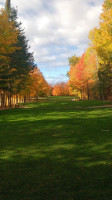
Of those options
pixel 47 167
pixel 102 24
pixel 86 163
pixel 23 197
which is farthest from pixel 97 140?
pixel 102 24

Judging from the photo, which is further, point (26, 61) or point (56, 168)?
point (26, 61)

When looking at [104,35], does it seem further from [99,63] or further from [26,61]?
[99,63]

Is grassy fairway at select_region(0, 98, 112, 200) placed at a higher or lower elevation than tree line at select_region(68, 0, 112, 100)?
lower

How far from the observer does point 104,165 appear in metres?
4.77

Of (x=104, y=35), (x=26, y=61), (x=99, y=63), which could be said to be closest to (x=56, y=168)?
(x=104, y=35)

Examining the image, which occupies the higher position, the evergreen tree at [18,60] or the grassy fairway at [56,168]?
the evergreen tree at [18,60]

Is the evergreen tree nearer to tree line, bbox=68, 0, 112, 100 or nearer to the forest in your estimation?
the forest

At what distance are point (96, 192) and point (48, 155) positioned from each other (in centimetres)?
235

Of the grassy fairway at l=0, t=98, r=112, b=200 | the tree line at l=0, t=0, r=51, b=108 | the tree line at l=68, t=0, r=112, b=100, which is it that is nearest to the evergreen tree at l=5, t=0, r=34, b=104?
the tree line at l=0, t=0, r=51, b=108

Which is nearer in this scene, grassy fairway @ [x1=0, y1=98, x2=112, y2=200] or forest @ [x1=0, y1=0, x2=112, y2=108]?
grassy fairway @ [x1=0, y1=98, x2=112, y2=200]

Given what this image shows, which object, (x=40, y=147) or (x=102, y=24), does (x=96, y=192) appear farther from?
(x=102, y=24)

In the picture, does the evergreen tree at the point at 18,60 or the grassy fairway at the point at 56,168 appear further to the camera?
the evergreen tree at the point at 18,60

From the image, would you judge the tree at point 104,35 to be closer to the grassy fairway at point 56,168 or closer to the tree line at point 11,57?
the tree line at point 11,57

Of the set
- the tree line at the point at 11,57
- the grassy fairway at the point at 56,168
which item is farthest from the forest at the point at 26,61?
the grassy fairway at the point at 56,168
